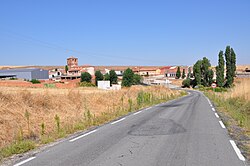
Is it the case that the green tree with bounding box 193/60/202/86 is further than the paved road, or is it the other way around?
the green tree with bounding box 193/60/202/86

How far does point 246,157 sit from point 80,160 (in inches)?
161

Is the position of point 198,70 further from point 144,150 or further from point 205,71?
point 144,150

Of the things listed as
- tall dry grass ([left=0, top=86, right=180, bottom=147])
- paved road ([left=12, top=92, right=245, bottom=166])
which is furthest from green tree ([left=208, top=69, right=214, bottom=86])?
paved road ([left=12, top=92, right=245, bottom=166])

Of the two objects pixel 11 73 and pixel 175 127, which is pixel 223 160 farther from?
pixel 11 73

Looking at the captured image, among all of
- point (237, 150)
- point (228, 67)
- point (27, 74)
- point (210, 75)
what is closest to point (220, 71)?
point (228, 67)

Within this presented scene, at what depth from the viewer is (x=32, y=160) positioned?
6.76m

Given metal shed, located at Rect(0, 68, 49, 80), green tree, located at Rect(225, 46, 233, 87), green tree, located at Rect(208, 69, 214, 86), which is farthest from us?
metal shed, located at Rect(0, 68, 49, 80)

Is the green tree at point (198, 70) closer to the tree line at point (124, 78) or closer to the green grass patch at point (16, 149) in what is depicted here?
the tree line at point (124, 78)

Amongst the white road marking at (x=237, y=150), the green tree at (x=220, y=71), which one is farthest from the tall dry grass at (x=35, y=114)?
the green tree at (x=220, y=71)

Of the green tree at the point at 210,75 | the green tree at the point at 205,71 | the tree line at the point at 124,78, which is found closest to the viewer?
the tree line at the point at 124,78

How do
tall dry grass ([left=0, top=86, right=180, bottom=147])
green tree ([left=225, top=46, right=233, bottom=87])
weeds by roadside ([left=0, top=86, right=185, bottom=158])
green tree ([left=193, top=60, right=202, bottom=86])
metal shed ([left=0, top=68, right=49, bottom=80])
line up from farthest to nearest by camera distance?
1. metal shed ([left=0, top=68, right=49, bottom=80])
2. green tree ([left=193, top=60, right=202, bottom=86])
3. green tree ([left=225, top=46, right=233, bottom=87])
4. tall dry grass ([left=0, top=86, right=180, bottom=147])
5. weeds by roadside ([left=0, top=86, right=185, bottom=158])

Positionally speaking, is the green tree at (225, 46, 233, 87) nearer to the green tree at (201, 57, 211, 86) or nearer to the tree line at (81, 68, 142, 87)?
the green tree at (201, 57, 211, 86)

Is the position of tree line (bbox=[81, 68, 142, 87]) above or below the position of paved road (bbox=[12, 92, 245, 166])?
above

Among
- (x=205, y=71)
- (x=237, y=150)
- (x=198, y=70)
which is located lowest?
(x=237, y=150)
